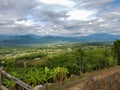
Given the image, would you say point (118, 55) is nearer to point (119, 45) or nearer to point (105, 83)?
point (119, 45)

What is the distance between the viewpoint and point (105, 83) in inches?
576

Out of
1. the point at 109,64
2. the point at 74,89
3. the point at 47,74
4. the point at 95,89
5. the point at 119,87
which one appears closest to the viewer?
the point at 119,87

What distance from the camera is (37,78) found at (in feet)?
155

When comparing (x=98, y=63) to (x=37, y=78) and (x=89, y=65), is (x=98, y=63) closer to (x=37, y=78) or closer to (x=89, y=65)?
(x=89, y=65)

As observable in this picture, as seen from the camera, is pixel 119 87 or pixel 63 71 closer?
pixel 119 87

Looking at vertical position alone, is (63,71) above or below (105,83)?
below

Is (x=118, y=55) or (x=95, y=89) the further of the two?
(x=118, y=55)

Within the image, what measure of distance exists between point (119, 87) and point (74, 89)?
8610 mm

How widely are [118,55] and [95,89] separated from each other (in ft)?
144

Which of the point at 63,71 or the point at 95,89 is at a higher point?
the point at 95,89

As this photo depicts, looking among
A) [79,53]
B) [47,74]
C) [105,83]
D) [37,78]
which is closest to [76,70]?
[79,53]

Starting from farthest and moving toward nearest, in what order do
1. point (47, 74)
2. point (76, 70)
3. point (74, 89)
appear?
1. point (76, 70)
2. point (47, 74)
3. point (74, 89)

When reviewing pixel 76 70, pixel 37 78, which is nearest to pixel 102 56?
pixel 76 70

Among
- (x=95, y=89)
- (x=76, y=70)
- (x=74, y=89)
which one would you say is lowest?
(x=76, y=70)
